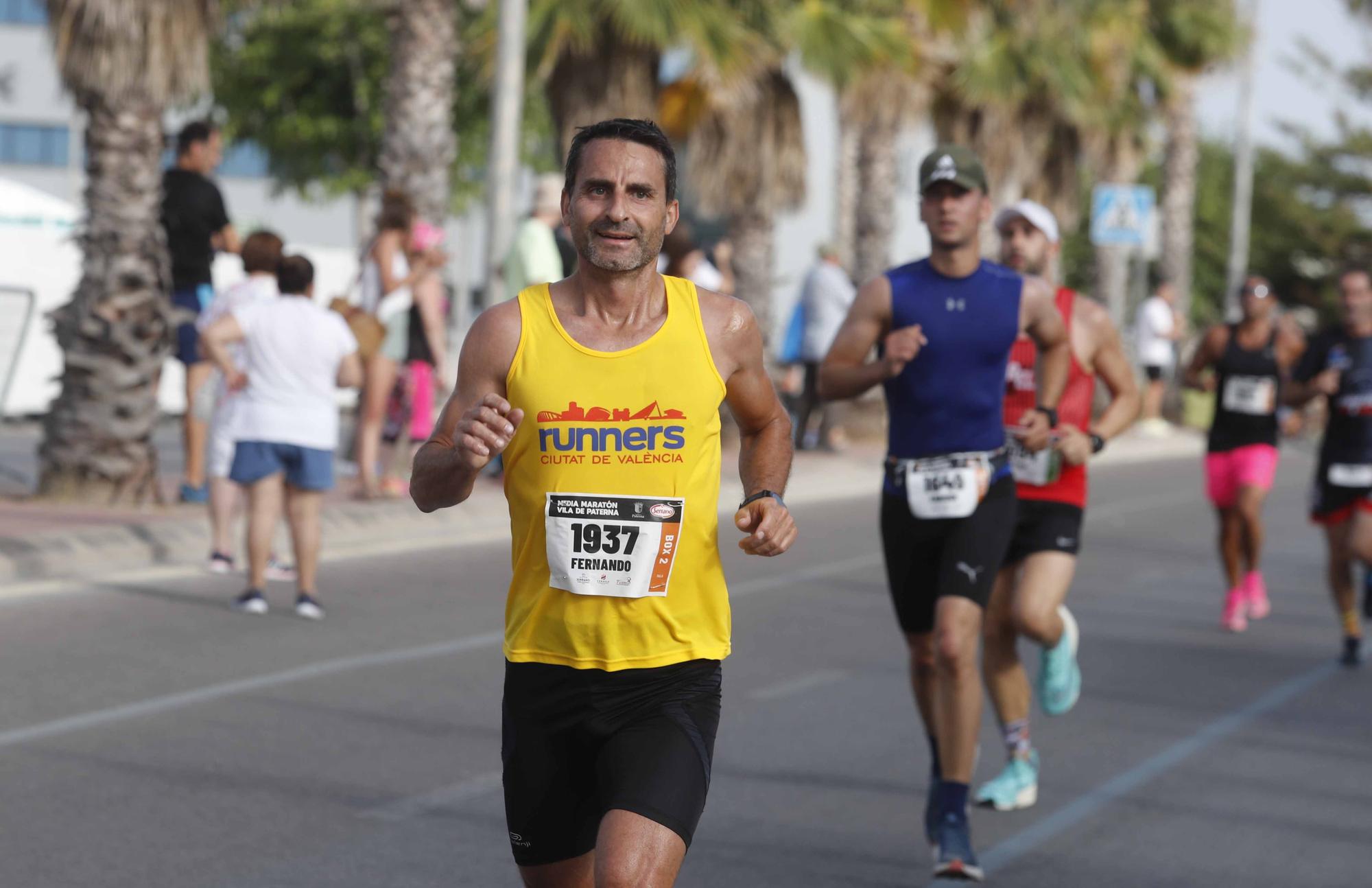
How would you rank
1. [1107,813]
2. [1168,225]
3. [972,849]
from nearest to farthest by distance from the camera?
1. [972,849]
2. [1107,813]
3. [1168,225]

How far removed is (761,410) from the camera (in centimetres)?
429

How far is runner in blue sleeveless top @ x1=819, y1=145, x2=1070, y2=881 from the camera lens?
20.2 ft

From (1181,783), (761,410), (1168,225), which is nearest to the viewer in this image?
(761,410)

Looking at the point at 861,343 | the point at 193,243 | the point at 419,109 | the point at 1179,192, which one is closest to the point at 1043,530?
the point at 861,343

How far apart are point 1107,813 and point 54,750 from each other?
139 inches

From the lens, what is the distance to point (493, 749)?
7340mm

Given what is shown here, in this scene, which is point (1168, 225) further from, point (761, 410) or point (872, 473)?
point (761, 410)

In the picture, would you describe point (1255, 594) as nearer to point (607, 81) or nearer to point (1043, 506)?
point (1043, 506)

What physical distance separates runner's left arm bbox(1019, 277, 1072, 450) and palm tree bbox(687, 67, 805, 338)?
16309 millimetres

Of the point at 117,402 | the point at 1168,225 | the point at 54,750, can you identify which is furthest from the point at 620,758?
the point at 1168,225

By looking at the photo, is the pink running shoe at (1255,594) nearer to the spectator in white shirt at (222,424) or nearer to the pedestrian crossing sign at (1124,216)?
the spectator in white shirt at (222,424)

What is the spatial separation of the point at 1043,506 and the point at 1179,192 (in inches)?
1245

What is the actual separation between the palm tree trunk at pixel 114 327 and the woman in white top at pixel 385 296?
139cm

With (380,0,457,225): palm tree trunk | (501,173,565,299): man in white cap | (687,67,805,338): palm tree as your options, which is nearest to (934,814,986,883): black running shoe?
(501,173,565,299): man in white cap
